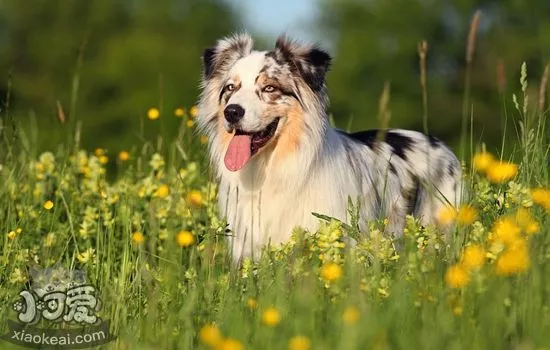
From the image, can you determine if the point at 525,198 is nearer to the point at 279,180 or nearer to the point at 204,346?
the point at 204,346

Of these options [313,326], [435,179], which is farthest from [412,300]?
[435,179]

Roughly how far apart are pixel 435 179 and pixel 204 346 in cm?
403

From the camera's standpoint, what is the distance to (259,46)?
39.7 m

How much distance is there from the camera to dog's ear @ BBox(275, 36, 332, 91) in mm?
6820

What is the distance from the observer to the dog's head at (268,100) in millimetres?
6570

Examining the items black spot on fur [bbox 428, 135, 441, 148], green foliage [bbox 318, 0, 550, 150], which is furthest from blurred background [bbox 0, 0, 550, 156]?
black spot on fur [bbox 428, 135, 441, 148]

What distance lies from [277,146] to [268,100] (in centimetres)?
33

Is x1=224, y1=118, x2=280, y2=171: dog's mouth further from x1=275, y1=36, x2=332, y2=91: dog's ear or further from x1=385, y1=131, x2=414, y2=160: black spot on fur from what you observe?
x1=385, y1=131, x2=414, y2=160: black spot on fur

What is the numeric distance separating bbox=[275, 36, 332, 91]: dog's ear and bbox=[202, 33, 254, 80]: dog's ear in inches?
11.4

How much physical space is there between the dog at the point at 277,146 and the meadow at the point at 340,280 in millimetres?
385

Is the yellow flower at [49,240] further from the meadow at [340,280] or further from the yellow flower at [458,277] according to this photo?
the yellow flower at [458,277]

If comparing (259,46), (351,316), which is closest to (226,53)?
(351,316)

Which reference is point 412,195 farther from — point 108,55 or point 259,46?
point 108,55

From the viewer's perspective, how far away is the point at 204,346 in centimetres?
399
